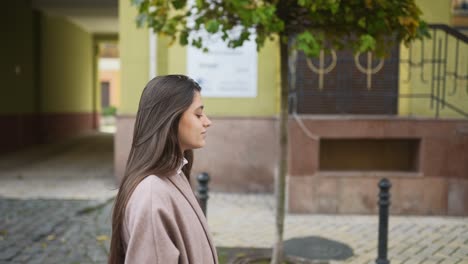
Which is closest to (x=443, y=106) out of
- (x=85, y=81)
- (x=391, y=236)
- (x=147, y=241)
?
(x=391, y=236)

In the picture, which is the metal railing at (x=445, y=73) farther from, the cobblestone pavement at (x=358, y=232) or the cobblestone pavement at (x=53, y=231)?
the cobblestone pavement at (x=53, y=231)

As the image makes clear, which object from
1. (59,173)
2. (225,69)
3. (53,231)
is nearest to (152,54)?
(225,69)

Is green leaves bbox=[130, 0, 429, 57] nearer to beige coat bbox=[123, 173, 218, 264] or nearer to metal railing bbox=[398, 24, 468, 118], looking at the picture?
beige coat bbox=[123, 173, 218, 264]

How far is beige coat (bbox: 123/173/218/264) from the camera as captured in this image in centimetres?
153

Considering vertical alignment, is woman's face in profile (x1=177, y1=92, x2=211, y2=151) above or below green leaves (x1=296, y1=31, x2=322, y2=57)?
below

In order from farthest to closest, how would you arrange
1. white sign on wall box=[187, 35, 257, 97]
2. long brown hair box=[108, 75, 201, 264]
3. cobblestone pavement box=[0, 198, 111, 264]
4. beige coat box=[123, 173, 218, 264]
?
white sign on wall box=[187, 35, 257, 97] → cobblestone pavement box=[0, 198, 111, 264] → long brown hair box=[108, 75, 201, 264] → beige coat box=[123, 173, 218, 264]

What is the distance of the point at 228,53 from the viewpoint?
8.15 m

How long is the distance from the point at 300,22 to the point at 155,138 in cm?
322

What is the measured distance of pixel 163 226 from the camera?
1540 mm

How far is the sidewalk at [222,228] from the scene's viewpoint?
4.98 meters

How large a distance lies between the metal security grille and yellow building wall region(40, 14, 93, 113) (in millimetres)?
11216

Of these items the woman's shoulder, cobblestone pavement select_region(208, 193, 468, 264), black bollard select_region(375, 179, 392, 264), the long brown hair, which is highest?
the long brown hair

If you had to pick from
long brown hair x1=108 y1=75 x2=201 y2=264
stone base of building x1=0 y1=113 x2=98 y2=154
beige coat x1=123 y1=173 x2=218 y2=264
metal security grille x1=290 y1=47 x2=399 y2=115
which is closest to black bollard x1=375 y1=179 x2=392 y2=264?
metal security grille x1=290 y1=47 x2=399 y2=115

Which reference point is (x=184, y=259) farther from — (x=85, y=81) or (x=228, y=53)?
(x=85, y=81)
